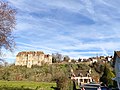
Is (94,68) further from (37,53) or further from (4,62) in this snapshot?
(4,62)

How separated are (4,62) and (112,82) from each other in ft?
122

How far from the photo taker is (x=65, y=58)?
12525 centimetres

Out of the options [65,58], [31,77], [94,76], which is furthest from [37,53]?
[31,77]

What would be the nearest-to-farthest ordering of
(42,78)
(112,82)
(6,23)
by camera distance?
(6,23), (112,82), (42,78)

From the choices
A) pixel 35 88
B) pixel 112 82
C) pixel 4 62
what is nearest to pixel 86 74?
pixel 112 82

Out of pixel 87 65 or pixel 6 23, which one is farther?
pixel 87 65

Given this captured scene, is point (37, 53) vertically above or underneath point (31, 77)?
above

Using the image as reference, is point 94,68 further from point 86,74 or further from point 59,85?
point 59,85

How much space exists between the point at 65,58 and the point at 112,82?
245 ft

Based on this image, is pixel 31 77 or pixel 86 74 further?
pixel 86 74

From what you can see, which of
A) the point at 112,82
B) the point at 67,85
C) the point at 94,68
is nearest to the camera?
the point at 67,85

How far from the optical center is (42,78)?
59406 millimetres

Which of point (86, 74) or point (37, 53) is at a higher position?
point (37, 53)

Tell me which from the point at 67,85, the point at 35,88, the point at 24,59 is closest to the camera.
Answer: the point at 67,85
